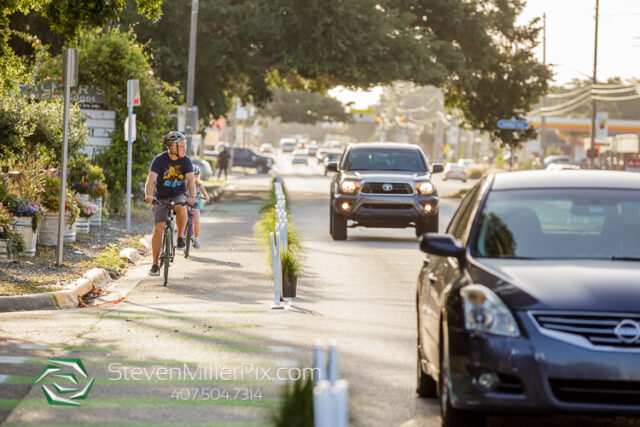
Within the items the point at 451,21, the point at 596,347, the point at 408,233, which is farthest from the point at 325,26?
the point at 596,347

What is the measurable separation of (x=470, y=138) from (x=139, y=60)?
128098 mm

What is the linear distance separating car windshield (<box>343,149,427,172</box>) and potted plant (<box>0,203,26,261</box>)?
868 cm

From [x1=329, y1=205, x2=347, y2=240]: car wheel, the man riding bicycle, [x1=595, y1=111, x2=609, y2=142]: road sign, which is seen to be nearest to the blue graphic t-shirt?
the man riding bicycle

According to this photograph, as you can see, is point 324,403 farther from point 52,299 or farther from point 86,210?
point 86,210

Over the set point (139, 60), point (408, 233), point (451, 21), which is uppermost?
point (451, 21)

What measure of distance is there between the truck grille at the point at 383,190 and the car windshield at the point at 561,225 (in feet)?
46.8

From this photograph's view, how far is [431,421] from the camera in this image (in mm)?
7129

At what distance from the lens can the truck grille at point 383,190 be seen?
22.0 m

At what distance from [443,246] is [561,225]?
3.56ft

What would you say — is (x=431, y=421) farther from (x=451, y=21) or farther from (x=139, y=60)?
(x=451, y=21)

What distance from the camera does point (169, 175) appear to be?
15094 millimetres

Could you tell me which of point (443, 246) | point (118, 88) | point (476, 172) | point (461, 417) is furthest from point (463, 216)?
point (476, 172)

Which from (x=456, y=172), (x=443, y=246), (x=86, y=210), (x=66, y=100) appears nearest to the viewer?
(x=443, y=246)

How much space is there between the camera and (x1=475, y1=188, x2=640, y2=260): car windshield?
715 cm
